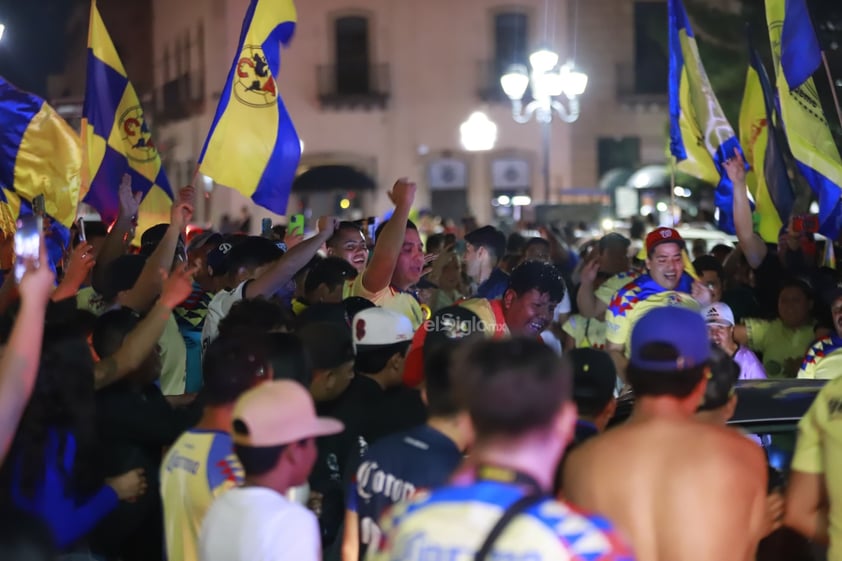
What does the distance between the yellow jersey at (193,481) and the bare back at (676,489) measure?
109 cm

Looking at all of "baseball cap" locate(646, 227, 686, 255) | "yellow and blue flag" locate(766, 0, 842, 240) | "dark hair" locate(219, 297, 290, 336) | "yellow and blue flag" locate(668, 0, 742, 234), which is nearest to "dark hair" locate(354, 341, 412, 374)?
"dark hair" locate(219, 297, 290, 336)

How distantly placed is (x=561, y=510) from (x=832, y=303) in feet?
15.2

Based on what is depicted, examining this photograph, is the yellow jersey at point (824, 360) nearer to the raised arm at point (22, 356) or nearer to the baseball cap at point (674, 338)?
the baseball cap at point (674, 338)

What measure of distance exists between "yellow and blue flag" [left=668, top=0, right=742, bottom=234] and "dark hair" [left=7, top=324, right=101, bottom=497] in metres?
6.25

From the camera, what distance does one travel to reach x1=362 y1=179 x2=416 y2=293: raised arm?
20.4 feet

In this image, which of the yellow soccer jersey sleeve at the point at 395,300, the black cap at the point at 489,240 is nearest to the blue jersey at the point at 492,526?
the yellow soccer jersey sleeve at the point at 395,300

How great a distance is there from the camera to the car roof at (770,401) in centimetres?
423

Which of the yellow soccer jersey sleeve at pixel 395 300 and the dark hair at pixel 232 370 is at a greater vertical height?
the yellow soccer jersey sleeve at pixel 395 300

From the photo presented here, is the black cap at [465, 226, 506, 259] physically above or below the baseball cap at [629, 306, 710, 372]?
above

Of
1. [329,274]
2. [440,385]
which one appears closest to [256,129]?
[329,274]

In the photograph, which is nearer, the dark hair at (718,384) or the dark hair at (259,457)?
the dark hair at (259,457)

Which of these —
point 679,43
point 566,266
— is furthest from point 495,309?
point 566,266

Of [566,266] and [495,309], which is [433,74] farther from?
[495,309]

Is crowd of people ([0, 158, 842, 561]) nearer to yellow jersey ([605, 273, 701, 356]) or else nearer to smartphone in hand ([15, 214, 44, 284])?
smartphone in hand ([15, 214, 44, 284])
